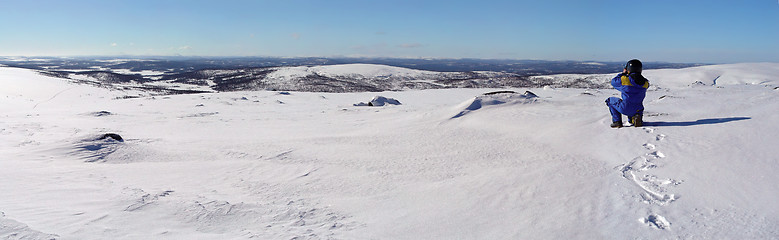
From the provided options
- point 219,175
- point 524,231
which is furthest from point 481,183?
point 219,175

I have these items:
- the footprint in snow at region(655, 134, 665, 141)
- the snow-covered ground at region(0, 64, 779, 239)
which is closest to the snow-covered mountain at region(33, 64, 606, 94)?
the snow-covered ground at region(0, 64, 779, 239)

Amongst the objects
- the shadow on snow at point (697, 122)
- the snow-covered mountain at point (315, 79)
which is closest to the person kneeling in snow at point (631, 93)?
the shadow on snow at point (697, 122)

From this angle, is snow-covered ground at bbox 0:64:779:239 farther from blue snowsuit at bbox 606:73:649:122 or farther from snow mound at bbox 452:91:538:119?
snow mound at bbox 452:91:538:119

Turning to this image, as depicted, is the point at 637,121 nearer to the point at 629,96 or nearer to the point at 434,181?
the point at 629,96

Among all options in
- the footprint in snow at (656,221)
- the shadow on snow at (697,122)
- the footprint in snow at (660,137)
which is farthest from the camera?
the shadow on snow at (697,122)

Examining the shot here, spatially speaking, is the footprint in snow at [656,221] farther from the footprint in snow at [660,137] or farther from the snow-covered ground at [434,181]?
the footprint in snow at [660,137]

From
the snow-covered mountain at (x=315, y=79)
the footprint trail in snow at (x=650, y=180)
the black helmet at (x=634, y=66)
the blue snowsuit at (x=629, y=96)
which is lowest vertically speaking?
the snow-covered mountain at (x=315, y=79)

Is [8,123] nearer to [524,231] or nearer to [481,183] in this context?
[481,183]

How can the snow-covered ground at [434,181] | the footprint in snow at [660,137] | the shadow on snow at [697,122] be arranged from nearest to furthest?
the snow-covered ground at [434,181], the footprint in snow at [660,137], the shadow on snow at [697,122]
